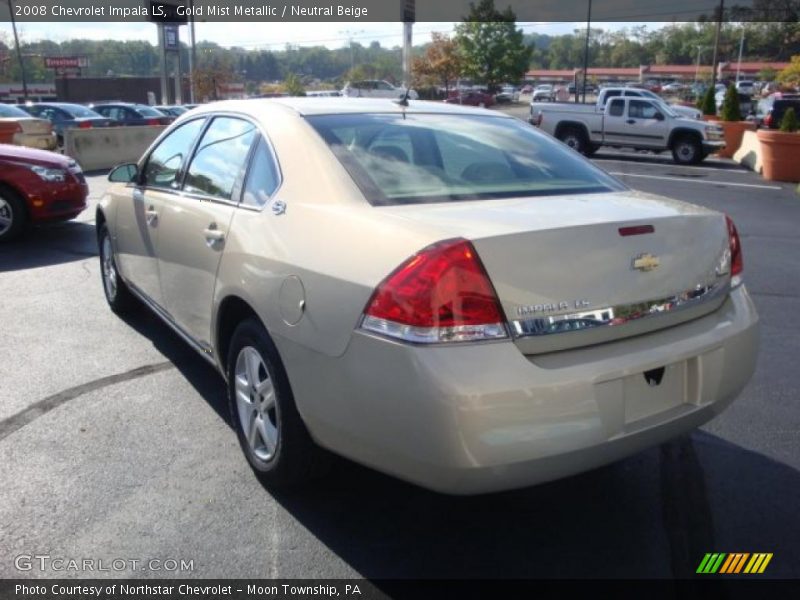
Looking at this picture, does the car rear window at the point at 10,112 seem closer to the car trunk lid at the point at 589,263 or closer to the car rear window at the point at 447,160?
the car rear window at the point at 447,160

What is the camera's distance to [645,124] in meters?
20.7

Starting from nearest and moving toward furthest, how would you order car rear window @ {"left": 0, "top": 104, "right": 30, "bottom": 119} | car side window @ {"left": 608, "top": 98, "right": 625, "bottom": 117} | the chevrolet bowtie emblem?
the chevrolet bowtie emblem, car rear window @ {"left": 0, "top": 104, "right": 30, "bottom": 119}, car side window @ {"left": 608, "top": 98, "right": 625, "bottom": 117}

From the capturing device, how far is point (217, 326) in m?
3.40

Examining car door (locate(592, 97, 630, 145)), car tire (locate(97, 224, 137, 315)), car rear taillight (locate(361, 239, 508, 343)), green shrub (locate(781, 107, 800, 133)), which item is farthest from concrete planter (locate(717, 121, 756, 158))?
car rear taillight (locate(361, 239, 508, 343))

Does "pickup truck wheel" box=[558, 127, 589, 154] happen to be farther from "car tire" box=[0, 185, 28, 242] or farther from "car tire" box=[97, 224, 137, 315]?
"car tire" box=[97, 224, 137, 315]

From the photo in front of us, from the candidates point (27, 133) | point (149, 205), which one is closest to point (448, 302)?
point (149, 205)

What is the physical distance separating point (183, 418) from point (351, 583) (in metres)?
1.66

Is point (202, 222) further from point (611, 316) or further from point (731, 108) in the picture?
point (731, 108)

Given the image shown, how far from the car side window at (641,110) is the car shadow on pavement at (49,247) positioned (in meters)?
16.0

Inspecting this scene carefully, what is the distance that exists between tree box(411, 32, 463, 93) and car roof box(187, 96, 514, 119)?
6380cm

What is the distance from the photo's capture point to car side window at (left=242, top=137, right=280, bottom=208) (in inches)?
125

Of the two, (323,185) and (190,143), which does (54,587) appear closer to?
(323,185)

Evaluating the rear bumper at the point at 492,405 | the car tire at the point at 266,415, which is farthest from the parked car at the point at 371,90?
the rear bumper at the point at 492,405

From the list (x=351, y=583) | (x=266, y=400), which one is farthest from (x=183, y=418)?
(x=351, y=583)
